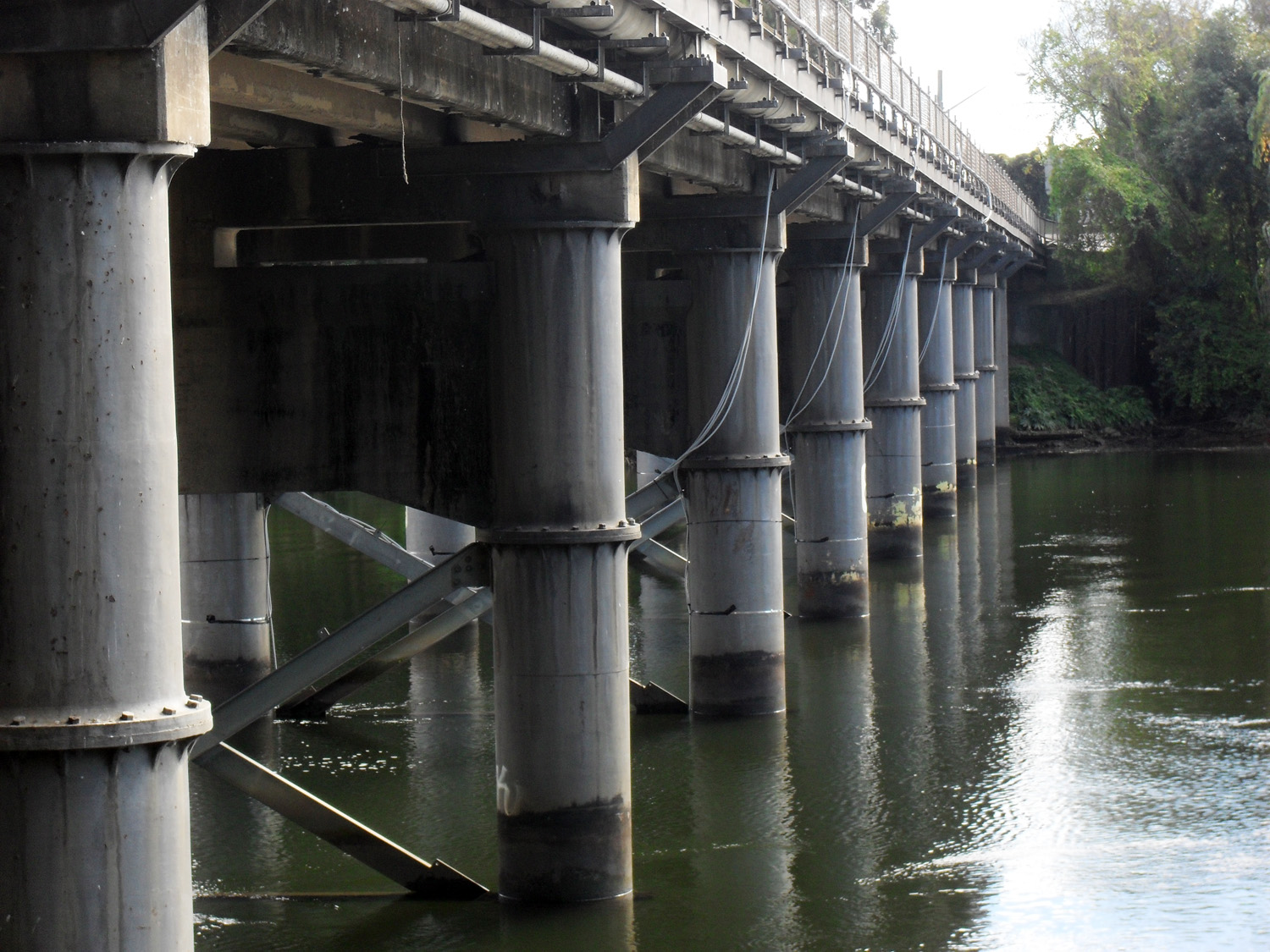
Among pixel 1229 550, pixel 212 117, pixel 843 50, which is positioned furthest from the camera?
pixel 1229 550

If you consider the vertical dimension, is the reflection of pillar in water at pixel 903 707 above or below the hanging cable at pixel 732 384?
below

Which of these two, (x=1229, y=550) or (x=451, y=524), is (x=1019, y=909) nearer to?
(x=451, y=524)

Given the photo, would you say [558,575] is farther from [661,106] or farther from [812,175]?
[812,175]

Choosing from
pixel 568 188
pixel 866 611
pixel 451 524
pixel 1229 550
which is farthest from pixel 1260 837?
pixel 1229 550

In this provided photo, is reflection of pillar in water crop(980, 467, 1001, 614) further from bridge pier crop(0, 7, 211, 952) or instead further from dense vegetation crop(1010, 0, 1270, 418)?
bridge pier crop(0, 7, 211, 952)

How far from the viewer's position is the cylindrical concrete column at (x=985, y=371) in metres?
47.3

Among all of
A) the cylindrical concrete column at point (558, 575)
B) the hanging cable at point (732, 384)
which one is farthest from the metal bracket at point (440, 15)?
the hanging cable at point (732, 384)

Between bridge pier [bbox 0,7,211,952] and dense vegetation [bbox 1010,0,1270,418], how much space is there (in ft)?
147

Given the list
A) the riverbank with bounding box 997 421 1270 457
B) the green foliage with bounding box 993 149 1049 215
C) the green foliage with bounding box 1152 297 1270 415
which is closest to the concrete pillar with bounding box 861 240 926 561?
the riverbank with bounding box 997 421 1270 457

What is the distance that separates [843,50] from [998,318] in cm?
3609

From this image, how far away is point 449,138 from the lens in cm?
1152

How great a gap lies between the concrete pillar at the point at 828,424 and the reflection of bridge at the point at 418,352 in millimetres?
46

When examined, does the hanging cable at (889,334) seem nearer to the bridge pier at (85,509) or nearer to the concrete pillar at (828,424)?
the concrete pillar at (828,424)

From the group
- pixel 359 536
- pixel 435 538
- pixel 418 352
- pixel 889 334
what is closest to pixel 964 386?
pixel 889 334
